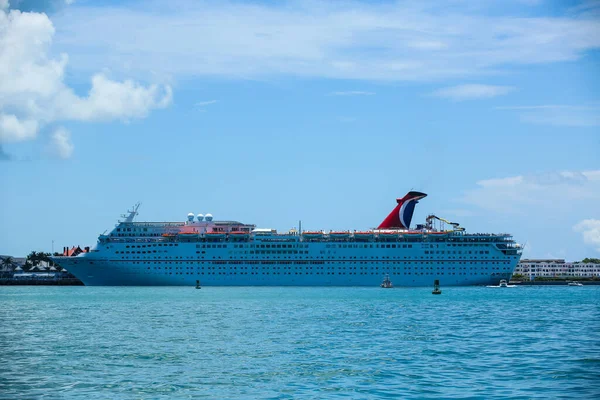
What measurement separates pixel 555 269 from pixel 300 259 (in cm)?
11412

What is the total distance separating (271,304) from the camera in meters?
54.4

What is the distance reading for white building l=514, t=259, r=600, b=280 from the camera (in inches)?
7269

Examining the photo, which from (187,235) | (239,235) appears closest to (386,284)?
(239,235)

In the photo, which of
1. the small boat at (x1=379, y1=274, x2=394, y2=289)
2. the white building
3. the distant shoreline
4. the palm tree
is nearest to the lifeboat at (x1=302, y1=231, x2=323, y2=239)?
the small boat at (x1=379, y1=274, x2=394, y2=289)

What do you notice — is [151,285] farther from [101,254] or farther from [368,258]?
[368,258]

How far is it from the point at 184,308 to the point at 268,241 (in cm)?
4422

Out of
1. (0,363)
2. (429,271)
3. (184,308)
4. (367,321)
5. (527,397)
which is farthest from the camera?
(429,271)

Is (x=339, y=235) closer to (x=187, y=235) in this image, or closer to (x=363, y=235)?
(x=363, y=235)

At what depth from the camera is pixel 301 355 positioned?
26312mm

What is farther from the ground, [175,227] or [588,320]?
[175,227]

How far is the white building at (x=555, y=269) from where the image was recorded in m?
185

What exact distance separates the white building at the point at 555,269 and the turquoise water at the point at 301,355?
145889mm

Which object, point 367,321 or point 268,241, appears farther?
point 268,241

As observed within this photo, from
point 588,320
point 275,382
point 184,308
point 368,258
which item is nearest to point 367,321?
point 588,320
